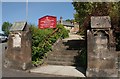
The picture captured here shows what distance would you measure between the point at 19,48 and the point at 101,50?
417 cm

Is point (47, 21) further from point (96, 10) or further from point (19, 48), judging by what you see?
point (96, 10)

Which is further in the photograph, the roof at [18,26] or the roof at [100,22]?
the roof at [18,26]

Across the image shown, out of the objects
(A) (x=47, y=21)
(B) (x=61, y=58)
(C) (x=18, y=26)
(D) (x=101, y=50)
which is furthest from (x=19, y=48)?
(A) (x=47, y=21)

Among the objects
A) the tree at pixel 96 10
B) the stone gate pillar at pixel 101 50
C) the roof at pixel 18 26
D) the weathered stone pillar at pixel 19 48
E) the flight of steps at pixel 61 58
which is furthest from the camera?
the flight of steps at pixel 61 58

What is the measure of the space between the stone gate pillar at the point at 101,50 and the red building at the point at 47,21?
435 inches

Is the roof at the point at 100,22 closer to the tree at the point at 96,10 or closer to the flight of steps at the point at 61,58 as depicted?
the tree at the point at 96,10

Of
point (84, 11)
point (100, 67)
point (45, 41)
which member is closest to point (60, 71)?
point (100, 67)

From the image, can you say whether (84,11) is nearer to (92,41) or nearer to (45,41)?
(45,41)

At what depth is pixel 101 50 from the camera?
26.1 feet

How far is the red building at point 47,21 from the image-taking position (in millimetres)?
19177

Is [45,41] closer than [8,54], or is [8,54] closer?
[8,54]

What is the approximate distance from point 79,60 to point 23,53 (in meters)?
3.02

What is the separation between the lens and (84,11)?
13898 mm

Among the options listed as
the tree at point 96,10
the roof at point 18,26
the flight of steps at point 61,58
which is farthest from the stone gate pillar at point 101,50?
the roof at point 18,26
